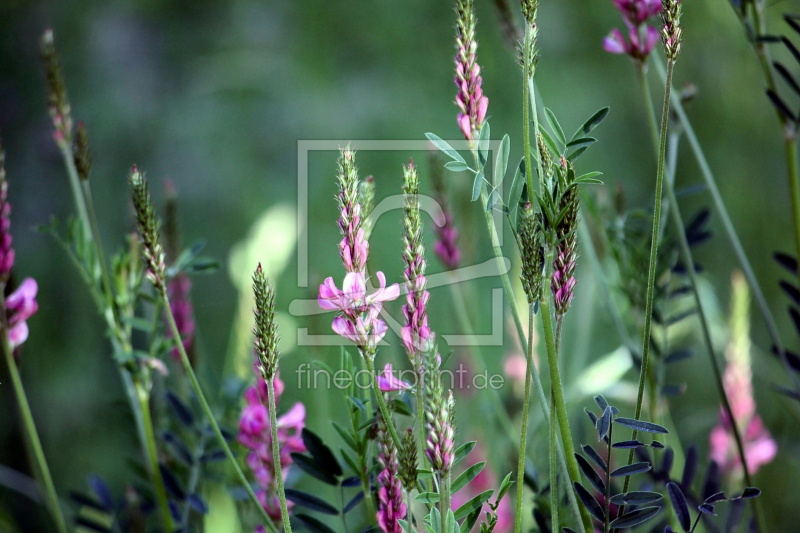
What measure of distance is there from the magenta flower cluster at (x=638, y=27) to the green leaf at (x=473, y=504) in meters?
0.33

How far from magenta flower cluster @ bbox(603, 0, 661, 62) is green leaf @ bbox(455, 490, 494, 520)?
0.33 m

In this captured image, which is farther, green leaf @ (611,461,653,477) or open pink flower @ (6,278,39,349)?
open pink flower @ (6,278,39,349)

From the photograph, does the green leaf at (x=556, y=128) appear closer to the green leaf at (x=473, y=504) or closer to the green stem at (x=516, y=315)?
the green stem at (x=516, y=315)

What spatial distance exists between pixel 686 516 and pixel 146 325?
1.29 feet

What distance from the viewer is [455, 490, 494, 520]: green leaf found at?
16.0 inches

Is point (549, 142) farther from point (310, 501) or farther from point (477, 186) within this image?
point (310, 501)

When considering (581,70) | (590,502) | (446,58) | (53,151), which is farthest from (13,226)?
(590,502)

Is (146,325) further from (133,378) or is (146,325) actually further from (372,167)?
(372,167)

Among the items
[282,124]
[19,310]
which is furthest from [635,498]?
[282,124]

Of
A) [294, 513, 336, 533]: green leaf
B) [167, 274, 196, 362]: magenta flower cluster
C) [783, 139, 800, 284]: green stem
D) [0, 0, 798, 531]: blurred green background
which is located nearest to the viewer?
[294, 513, 336, 533]: green leaf

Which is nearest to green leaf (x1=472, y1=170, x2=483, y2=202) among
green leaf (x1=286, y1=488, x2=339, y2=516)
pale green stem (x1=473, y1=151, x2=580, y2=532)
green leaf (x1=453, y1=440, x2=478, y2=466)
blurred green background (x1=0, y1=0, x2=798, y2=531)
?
pale green stem (x1=473, y1=151, x2=580, y2=532)

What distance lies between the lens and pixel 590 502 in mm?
430

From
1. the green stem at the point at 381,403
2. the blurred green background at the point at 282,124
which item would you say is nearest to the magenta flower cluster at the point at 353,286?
the green stem at the point at 381,403

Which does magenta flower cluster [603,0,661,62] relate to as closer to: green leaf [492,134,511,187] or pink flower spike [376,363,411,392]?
A: green leaf [492,134,511,187]
